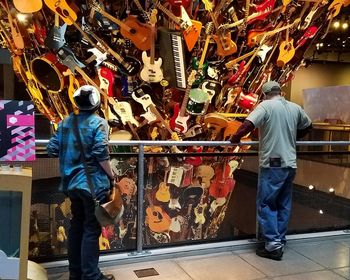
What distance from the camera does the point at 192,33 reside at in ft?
14.2

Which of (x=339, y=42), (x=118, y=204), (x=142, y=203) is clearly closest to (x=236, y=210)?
(x=142, y=203)

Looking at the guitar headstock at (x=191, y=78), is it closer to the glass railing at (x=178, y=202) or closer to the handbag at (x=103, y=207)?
the glass railing at (x=178, y=202)

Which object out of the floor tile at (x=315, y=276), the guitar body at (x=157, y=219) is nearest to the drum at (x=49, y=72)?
the guitar body at (x=157, y=219)

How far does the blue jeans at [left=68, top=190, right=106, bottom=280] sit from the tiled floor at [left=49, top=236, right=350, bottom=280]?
39 cm

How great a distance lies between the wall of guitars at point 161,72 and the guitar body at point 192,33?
0.01 meters

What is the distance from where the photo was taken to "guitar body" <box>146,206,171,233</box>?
4.07 metres

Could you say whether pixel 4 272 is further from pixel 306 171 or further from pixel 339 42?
pixel 339 42

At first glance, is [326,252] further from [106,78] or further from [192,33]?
[106,78]

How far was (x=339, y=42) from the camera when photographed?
14109 mm

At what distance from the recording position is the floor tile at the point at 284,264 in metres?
3.83

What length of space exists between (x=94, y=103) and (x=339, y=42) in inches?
508

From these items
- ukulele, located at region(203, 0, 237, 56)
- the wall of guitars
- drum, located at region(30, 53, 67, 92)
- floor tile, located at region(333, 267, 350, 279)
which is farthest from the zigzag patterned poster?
floor tile, located at region(333, 267, 350, 279)

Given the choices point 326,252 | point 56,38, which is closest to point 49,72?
point 56,38

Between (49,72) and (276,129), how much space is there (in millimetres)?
2258
